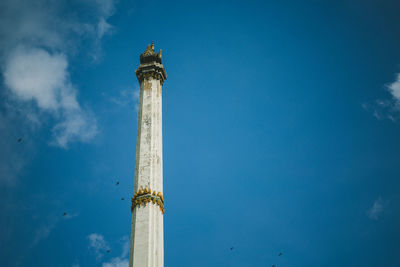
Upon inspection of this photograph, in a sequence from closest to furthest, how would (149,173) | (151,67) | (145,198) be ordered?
(145,198) → (149,173) → (151,67)

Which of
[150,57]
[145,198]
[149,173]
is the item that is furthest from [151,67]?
[145,198]

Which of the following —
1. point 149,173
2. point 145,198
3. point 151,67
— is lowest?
point 145,198

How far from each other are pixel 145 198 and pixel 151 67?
7.65 metres

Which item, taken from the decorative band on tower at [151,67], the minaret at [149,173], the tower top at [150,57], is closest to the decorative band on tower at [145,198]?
the minaret at [149,173]

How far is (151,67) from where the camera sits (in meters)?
18.5

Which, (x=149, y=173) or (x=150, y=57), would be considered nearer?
(x=149, y=173)

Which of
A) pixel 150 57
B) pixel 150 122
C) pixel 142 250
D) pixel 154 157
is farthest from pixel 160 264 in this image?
pixel 150 57

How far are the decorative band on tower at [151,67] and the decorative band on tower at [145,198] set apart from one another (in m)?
6.75

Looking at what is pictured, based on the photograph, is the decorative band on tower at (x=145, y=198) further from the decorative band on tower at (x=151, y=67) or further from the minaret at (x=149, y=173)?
the decorative band on tower at (x=151, y=67)

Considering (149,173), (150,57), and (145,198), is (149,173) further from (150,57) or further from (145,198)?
(150,57)

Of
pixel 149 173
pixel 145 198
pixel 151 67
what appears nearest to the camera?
pixel 145 198

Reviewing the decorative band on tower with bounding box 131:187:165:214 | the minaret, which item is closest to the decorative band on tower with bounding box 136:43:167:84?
the minaret

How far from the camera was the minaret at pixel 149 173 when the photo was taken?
12320 millimetres

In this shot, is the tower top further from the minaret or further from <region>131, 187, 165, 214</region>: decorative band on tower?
<region>131, 187, 165, 214</region>: decorative band on tower
